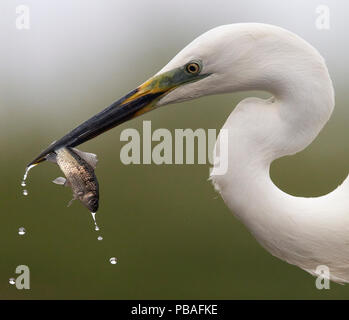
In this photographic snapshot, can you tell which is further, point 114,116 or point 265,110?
point 114,116

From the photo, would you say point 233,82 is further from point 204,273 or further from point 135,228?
point 204,273

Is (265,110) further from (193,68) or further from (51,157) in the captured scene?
(51,157)

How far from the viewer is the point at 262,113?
4.26 ft

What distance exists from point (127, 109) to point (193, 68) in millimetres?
204

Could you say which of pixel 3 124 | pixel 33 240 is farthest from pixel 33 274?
pixel 3 124

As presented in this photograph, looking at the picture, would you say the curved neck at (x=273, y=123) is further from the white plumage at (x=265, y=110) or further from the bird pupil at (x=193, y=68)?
the bird pupil at (x=193, y=68)

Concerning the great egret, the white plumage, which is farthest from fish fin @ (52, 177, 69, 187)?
the white plumage

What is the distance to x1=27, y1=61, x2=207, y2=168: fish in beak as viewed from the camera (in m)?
1.36

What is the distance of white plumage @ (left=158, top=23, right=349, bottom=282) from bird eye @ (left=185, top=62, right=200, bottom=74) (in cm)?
2

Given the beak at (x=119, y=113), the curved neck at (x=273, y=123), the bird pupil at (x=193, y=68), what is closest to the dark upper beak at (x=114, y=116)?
the beak at (x=119, y=113)

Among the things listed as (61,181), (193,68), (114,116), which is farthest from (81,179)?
(193,68)

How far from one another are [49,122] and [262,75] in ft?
10.5

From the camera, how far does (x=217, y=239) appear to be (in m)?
4.68

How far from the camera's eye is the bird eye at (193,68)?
52.2 inches
